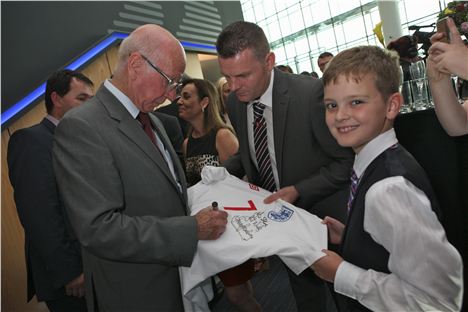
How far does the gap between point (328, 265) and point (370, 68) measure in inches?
27.3

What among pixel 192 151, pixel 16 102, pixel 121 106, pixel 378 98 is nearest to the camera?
pixel 378 98

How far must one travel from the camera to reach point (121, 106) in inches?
56.1

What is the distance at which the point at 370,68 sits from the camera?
112 centimetres

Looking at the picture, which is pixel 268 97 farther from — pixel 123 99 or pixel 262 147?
pixel 123 99

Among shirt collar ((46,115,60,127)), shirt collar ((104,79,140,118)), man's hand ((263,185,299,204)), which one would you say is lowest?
man's hand ((263,185,299,204))

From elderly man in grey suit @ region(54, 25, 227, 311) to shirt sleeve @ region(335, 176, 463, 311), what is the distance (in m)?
0.66

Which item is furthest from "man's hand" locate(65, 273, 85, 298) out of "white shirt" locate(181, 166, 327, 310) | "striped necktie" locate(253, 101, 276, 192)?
"striped necktie" locate(253, 101, 276, 192)

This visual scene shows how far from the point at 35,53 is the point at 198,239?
4.78m

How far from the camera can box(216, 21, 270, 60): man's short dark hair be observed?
1.70m

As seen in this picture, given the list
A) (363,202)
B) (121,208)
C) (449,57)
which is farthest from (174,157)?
(449,57)

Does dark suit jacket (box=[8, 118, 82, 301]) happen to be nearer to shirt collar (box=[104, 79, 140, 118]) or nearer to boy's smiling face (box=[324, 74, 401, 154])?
shirt collar (box=[104, 79, 140, 118])

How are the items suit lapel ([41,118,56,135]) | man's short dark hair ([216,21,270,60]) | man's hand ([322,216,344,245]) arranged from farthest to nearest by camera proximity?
suit lapel ([41,118,56,135]) → man's short dark hair ([216,21,270,60]) → man's hand ([322,216,344,245])

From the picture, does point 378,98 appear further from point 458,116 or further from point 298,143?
point 298,143

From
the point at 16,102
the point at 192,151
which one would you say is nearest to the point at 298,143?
the point at 192,151
